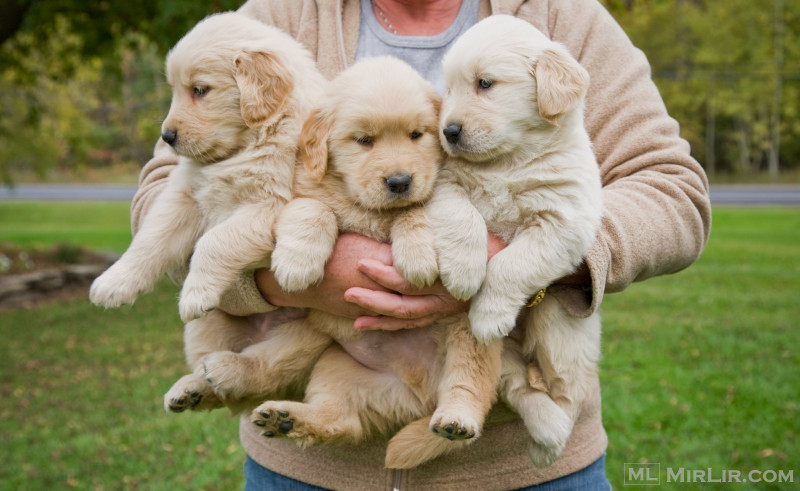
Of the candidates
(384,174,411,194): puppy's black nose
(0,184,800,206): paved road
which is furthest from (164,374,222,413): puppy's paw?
(0,184,800,206): paved road

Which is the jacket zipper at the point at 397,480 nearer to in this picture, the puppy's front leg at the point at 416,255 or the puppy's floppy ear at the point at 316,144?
the puppy's front leg at the point at 416,255

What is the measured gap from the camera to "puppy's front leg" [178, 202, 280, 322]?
239 centimetres

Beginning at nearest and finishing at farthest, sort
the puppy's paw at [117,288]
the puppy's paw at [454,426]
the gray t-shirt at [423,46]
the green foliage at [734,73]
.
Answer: the puppy's paw at [454,426] → the puppy's paw at [117,288] → the gray t-shirt at [423,46] → the green foliage at [734,73]

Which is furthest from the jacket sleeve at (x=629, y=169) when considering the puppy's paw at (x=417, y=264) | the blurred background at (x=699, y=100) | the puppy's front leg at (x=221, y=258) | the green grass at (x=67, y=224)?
the blurred background at (x=699, y=100)

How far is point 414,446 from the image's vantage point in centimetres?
236

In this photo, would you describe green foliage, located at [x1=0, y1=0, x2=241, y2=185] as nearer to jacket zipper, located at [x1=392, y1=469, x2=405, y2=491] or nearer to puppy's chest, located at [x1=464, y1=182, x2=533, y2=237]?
puppy's chest, located at [x1=464, y1=182, x2=533, y2=237]

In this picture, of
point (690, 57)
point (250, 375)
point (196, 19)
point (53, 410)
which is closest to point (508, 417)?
point (250, 375)

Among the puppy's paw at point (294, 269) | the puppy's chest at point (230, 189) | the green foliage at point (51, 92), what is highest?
the puppy's chest at point (230, 189)

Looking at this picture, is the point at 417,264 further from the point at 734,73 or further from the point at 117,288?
the point at 734,73

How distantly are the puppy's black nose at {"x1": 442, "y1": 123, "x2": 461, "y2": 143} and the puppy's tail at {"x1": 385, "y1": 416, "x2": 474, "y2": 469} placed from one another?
0.93 metres

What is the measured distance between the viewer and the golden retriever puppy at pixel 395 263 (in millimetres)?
2359

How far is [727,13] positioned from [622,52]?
113 ft

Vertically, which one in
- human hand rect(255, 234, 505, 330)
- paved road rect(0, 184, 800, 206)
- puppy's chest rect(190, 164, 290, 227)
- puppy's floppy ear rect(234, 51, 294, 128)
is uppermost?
Result: puppy's floppy ear rect(234, 51, 294, 128)

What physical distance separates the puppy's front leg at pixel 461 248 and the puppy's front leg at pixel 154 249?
943mm
